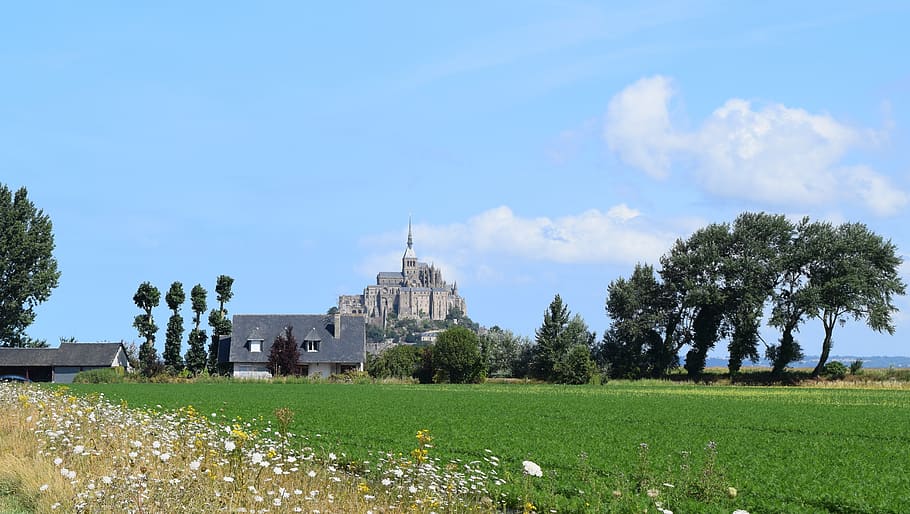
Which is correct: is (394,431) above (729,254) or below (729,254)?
below

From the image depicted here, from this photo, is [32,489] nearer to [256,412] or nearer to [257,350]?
[256,412]

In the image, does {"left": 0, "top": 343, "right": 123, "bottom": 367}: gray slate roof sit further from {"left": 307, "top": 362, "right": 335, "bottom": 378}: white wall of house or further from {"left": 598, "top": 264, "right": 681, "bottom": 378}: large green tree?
{"left": 598, "top": 264, "right": 681, "bottom": 378}: large green tree

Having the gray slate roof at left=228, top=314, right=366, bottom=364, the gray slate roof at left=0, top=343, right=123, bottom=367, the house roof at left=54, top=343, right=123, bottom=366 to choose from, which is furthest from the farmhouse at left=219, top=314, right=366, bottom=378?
the gray slate roof at left=0, top=343, right=123, bottom=367

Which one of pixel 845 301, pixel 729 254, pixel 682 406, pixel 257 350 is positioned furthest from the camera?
pixel 257 350

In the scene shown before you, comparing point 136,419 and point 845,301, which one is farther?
point 845,301

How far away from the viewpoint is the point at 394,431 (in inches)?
1019

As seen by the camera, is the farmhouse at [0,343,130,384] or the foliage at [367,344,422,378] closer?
the foliage at [367,344,422,378]

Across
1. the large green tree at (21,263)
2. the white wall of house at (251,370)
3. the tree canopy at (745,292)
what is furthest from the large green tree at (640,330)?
the large green tree at (21,263)

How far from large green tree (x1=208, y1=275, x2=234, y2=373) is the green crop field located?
43291 mm

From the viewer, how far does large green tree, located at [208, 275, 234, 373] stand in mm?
87438

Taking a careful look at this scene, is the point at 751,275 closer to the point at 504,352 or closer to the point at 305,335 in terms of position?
the point at 504,352

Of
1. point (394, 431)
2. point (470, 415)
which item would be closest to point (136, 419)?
point (394, 431)

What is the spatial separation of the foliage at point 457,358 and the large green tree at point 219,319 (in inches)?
925

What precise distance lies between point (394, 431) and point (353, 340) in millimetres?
66787
